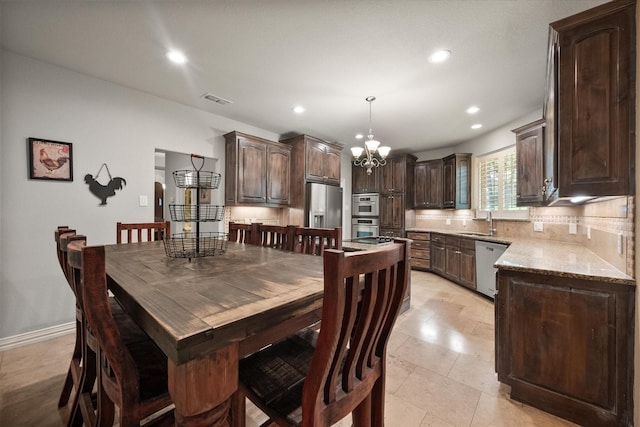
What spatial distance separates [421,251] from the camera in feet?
17.1

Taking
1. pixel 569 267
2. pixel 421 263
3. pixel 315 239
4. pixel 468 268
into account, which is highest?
pixel 315 239

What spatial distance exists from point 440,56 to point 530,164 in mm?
1828

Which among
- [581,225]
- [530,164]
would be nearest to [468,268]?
[581,225]

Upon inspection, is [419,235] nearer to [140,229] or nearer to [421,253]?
[421,253]

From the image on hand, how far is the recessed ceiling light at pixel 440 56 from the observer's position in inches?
88.8

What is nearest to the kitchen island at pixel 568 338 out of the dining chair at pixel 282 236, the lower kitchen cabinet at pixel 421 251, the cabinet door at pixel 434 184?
the dining chair at pixel 282 236

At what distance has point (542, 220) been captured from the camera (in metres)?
3.43

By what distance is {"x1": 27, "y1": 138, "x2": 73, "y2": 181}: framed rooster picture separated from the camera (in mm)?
2404

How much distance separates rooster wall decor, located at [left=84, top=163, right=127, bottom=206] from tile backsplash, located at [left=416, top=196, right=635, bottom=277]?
4.30 metres

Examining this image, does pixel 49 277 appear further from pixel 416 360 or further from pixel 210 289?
pixel 416 360

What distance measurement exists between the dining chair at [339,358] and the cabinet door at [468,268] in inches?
138

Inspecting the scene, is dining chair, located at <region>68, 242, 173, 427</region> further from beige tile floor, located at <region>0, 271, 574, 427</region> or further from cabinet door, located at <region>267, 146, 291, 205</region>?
cabinet door, located at <region>267, 146, 291, 205</region>

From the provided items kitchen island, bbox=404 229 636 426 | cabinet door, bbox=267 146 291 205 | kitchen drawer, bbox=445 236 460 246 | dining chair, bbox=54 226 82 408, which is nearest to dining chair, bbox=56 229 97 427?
dining chair, bbox=54 226 82 408

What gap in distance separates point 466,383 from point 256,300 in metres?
1.87
